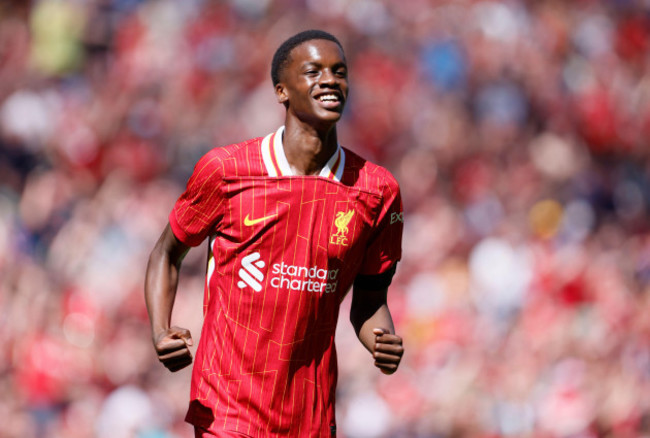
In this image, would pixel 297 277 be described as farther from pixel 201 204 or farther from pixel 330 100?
pixel 330 100

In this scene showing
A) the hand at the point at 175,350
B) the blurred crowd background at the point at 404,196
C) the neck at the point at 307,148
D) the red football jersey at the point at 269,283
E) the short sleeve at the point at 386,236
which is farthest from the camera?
the blurred crowd background at the point at 404,196

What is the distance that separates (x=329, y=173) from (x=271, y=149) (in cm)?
22

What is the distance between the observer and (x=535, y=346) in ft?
22.2

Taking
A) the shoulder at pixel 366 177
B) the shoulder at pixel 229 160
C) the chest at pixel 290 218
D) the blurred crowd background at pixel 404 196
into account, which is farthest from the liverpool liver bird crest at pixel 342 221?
the blurred crowd background at pixel 404 196

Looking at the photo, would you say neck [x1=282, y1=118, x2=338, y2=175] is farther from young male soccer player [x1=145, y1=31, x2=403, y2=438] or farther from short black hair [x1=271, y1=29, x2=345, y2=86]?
short black hair [x1=271, y1=29, x2=345, y2=86]

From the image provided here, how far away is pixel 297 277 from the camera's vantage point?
2.99 metres

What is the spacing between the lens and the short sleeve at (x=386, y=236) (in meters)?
3.20

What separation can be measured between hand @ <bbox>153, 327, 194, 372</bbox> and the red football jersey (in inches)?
9.1

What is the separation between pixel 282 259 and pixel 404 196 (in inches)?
→ 171

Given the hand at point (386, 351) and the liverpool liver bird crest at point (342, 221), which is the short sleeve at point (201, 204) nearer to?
the liverpool liver bird crest at point (342, 221)

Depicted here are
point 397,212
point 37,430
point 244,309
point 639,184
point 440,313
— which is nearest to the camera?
point 244,309

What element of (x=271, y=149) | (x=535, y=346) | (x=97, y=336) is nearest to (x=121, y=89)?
(x=97, y=336)

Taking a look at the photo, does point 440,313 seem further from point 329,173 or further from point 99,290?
point 329,173

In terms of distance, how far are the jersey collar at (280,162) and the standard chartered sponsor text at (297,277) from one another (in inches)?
12.3
